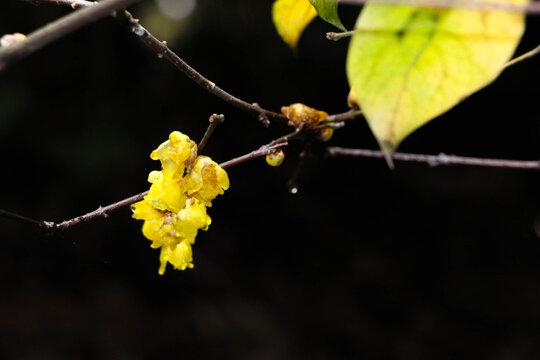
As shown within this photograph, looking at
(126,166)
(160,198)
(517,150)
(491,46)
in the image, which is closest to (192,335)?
(126,166)

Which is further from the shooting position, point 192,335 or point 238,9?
point 192,335

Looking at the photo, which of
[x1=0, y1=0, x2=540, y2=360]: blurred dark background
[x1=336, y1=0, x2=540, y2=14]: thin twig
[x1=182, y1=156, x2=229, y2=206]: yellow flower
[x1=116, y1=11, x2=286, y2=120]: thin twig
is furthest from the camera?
[x1=0, y1=0, x2=540, y2=360]: blurred dark background

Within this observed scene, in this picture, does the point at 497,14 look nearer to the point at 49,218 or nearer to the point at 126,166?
the point at 126,166

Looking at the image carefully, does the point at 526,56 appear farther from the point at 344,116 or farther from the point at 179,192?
the point at 179,192

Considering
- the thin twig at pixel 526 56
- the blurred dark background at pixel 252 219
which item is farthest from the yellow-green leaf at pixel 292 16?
the blurred dark background at pixel 252 219

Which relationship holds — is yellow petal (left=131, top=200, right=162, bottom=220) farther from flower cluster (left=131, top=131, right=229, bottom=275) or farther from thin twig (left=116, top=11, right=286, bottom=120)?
thin twig (left=116, top=11, right=286, bottom=120)

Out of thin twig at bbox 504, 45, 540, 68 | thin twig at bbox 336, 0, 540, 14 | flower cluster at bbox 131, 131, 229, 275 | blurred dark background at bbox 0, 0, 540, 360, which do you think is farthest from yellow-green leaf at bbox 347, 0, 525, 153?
blurred dark background at bbox 0, 0, 540, 360
